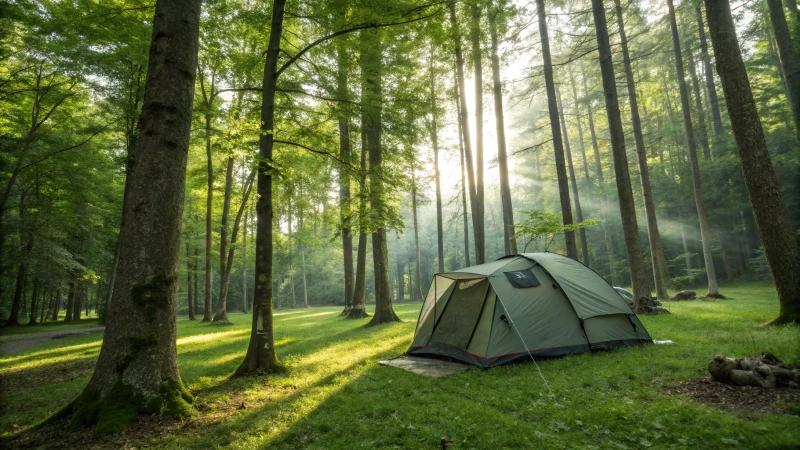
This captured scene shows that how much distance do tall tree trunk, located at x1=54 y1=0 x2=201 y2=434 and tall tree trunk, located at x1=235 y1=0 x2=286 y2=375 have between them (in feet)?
5.75

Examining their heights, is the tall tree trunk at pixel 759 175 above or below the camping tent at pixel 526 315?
above

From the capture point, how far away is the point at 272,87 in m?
6.96

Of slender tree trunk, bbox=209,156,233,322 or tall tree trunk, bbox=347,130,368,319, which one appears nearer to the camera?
tall tree trunk, bbox=347,130,368,319

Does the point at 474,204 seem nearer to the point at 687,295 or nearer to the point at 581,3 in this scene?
the point at 687,295

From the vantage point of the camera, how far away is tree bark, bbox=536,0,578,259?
1234cm

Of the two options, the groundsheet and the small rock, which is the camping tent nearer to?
the groundsheet

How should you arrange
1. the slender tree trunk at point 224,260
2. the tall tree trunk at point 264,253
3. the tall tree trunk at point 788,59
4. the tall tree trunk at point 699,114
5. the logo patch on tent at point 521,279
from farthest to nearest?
the tall tree trunk at point 699,114 → the slender tree trunk at point 224,260 → the logo patch on tent at point 521,279 → the tall tree trunk at point 788,59 → the tall tree trunk at point 264,253

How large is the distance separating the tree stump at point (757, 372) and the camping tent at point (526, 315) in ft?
7.83

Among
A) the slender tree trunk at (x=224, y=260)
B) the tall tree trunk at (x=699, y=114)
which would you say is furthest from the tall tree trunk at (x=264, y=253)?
the tall tree trunk at (x=699, y=114)

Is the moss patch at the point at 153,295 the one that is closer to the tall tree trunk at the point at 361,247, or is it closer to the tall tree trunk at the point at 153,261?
the tall tree trunk at the point at 153,261

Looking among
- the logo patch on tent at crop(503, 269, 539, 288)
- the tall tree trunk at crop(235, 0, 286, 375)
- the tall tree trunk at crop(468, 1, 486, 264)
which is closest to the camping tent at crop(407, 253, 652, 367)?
the logo patch on tent at crop(503, 269, 539, 288)

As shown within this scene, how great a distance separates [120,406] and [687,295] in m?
19.4

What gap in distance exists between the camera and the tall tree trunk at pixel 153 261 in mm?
4137

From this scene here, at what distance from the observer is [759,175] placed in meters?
6.69
